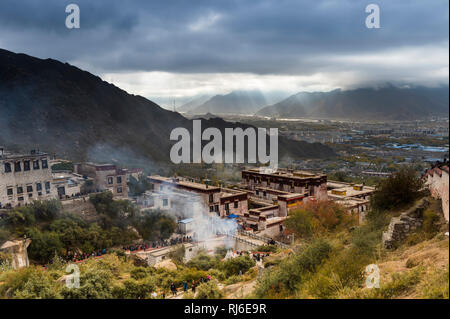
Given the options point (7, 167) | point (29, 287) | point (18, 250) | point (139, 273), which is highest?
point (7, 167)

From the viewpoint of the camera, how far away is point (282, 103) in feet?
561

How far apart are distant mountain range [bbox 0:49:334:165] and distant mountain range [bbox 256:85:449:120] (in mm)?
57519

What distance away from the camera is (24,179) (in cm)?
3083

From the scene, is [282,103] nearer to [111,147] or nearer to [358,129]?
[358,129]

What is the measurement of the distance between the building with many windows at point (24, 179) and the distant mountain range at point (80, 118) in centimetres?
2301

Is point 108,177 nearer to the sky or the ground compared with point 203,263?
nearer to the sky

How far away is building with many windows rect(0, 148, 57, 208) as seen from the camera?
2947 cm

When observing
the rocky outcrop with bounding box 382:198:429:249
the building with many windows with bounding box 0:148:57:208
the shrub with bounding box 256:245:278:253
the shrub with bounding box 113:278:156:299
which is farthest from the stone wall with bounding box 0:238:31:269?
the rocky outcrop with bounding box 382:198:429:249

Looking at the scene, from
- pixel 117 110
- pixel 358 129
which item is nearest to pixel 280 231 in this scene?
pixel 117 110

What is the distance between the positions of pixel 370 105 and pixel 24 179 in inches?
5741

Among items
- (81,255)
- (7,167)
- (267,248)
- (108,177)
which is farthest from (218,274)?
(108,177)

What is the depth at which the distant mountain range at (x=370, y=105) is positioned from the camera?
465 ft

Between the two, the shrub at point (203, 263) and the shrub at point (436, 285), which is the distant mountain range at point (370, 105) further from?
the shrub at point (436, 285)

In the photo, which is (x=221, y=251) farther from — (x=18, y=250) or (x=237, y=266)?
(x=18, y=250)
